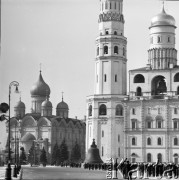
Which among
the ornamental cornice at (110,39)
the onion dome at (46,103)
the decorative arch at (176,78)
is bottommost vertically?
the onion dome at (46,103)

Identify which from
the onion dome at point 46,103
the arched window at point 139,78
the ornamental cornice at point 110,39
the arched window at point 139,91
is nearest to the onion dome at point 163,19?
the ornamental cornice at point 110,39

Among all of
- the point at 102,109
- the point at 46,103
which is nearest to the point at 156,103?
the point at 102,109

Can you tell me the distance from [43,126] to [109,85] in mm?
23205

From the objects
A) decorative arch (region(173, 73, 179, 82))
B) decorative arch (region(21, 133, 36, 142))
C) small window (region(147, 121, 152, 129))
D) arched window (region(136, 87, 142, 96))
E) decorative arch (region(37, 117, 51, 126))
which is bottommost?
decorative arch (region(21, 133, 36, 142))

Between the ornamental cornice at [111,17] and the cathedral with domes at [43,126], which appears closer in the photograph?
the ornamental cornice at [111,17]

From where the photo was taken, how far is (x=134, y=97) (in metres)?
73.2

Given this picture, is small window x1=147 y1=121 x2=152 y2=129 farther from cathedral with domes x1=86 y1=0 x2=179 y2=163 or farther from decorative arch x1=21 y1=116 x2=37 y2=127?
decorative arch x1=21 y1=116 x2=37 y2=127

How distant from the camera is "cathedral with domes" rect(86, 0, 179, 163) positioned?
7100 cm

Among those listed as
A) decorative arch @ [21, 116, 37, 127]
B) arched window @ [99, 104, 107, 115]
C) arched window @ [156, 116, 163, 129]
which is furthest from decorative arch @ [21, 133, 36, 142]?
arched window @ [156, 116, 163, 129]

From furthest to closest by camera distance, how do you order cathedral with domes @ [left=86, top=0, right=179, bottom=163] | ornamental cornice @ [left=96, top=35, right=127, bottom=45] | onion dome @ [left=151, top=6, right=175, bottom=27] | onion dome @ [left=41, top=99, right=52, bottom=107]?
onion dome @ [left=41, top=99, right=52, bottom=107], ornamental cornice @ [left=96, top=35, right=127, bottom=45], onion dome @ [left=151, top=6, right=175, bottom=27], cathedral with domes @ [left=86, top=0, right=179, bottom=163]

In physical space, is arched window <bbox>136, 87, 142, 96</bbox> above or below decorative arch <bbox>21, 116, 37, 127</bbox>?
above

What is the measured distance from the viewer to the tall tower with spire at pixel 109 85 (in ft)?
243

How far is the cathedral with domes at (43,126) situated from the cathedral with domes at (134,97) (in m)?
19.5

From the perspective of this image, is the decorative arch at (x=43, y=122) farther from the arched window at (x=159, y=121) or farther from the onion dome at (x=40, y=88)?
the arched window at (x=159, y=121)
